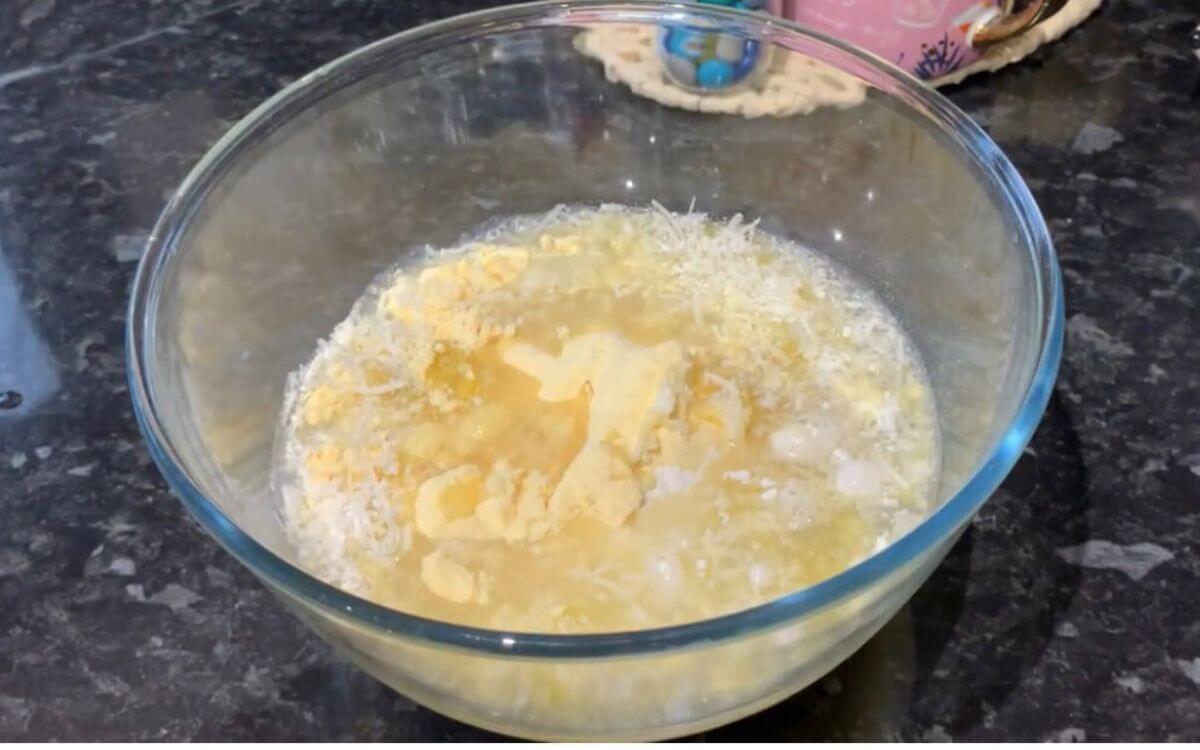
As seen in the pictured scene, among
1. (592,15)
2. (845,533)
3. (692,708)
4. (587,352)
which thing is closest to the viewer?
(692,708)

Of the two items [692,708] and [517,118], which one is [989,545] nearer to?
[692,708]

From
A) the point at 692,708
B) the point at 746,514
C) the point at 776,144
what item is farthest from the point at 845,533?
the point at 776,144

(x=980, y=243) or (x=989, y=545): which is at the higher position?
(x=980, y=243)

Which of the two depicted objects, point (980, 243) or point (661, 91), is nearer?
point (980, 243)

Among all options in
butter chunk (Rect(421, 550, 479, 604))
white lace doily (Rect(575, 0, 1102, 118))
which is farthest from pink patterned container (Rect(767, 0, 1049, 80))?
butter chunk (Rect(421, 550, 479, 604))

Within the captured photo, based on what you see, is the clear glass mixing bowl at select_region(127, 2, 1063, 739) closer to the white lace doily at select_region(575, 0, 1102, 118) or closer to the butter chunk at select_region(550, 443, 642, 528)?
the white lace doily at select_region(575, 0, 1102, 118)

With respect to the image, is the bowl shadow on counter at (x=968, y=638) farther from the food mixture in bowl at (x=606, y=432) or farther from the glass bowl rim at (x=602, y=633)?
the glass bowl rim at (x=602, y=633)
